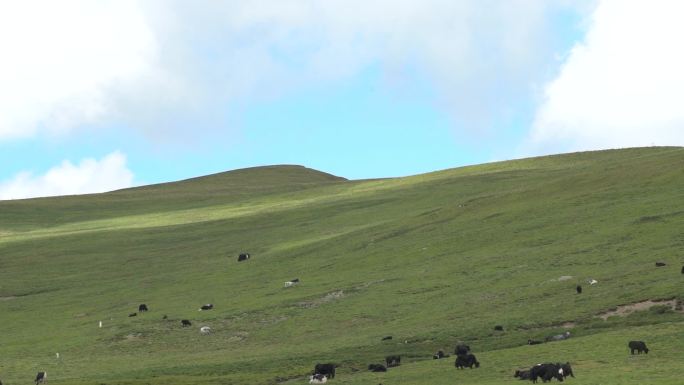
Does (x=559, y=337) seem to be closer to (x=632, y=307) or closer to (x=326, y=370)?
(x=632, y=307)

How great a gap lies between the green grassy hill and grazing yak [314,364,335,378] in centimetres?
61

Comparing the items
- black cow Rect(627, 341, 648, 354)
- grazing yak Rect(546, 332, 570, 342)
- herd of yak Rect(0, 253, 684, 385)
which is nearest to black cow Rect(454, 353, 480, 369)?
herd of yak Rect(0, 253, 684, 385)

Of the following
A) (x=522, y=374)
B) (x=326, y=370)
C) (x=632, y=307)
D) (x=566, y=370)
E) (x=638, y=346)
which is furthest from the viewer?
(x=632, y=307)

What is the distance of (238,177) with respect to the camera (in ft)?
626

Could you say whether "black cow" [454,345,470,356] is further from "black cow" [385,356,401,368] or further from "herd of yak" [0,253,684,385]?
"black cow" [385,356,401,368]

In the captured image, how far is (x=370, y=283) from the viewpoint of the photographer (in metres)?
69.8

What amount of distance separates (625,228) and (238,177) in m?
127

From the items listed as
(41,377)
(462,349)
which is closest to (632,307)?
(462,349)

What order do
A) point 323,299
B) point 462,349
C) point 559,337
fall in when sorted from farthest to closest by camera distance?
point 323,299
point 559,337
point 462,349

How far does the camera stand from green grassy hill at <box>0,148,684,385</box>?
45906 mm

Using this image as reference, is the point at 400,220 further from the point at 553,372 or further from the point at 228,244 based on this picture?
the point at 553,372

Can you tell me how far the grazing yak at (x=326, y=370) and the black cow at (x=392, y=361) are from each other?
3.20 m

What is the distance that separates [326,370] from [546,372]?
1027cm

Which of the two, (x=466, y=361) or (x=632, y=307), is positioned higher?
(x=632, y=307)
